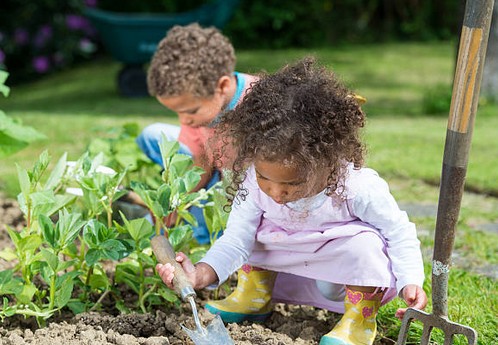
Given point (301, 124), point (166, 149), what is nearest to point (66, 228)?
point (166, 149)

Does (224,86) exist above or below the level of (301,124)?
below

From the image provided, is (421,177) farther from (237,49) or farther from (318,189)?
(237,49)

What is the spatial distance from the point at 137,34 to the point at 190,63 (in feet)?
16.0

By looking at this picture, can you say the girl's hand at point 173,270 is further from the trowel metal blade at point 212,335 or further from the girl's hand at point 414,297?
the girl's hand at point 414,297

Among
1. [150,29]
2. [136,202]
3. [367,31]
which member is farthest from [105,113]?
[367,31]

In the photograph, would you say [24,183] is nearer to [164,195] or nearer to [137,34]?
[164,195]

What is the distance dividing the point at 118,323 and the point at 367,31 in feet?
32.3

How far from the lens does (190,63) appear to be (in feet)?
10.0

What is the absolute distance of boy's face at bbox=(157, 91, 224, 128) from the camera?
298 centimetres

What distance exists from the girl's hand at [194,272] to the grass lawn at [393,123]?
0.50m

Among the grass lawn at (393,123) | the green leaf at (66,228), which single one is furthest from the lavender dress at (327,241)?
the green leaf at (66,228)

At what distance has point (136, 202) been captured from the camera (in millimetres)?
2914

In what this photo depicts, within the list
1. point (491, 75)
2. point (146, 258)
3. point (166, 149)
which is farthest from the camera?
point (491, 75)

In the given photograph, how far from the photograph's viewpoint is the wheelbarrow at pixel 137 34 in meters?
7.79
